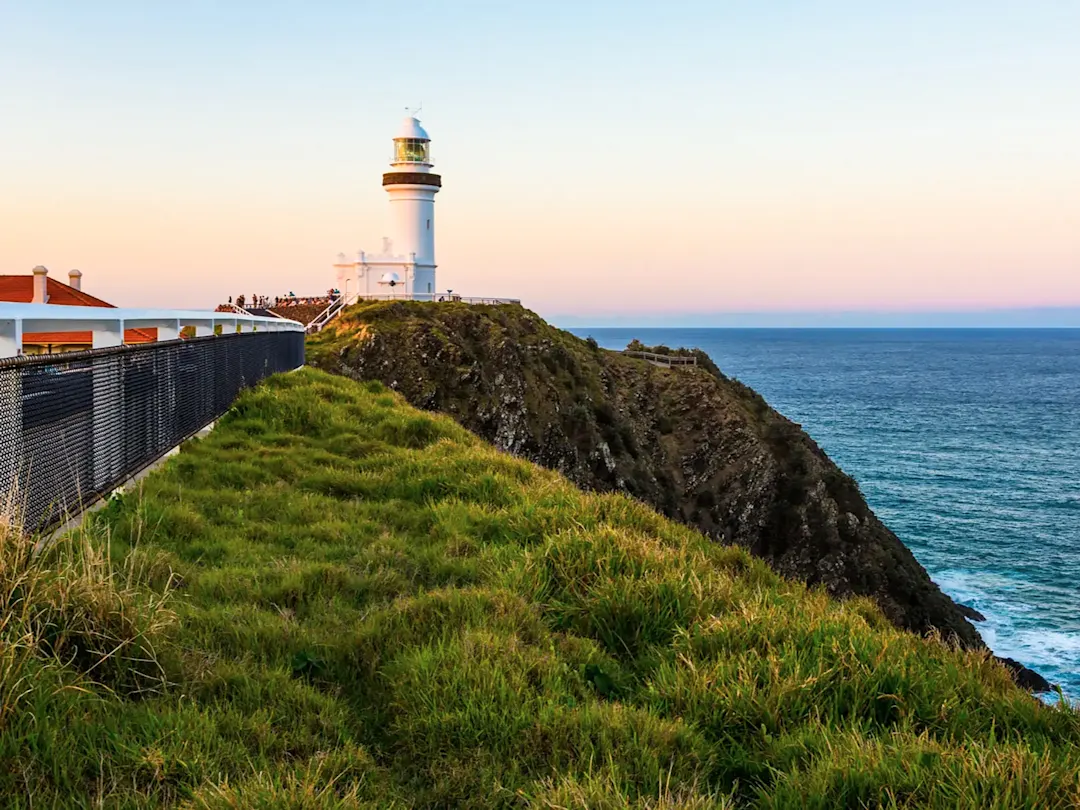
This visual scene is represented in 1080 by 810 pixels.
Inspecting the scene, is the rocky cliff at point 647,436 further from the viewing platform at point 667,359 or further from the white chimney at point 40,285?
the white chimney at point 40,285

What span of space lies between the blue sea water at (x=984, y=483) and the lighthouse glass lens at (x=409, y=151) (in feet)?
115

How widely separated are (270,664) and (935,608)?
3024cm

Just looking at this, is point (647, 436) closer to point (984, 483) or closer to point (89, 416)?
point (984, 483)

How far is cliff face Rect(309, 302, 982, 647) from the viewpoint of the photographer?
33250 millimetres

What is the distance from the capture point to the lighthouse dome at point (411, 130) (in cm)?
5425

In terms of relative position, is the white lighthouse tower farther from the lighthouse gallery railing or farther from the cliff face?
the lighthouse gallery railing

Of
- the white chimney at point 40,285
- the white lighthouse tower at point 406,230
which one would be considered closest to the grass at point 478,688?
the white chimney at point 40,285

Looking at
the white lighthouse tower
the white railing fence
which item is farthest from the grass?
the white lighthouse tower

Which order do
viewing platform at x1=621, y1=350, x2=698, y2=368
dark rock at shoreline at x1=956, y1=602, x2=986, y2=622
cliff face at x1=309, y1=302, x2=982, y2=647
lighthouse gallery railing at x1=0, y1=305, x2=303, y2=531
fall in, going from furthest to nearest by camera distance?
viewing platform at x1=621, y1=350, x2=698, y2=368 < cliff face at x1=309, y1=302, x2=982, y2=647 < dark rock at shoreline at x1=956, y1=602, x2=986, y2=622 < lighthouse gallery railing at x1=0, y1=305, x2=303, y2=531

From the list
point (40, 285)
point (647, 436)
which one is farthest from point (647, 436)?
point (40, 285)

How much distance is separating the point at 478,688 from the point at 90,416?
5.18 metres

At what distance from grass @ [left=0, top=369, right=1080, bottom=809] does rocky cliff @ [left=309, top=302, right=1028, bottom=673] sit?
25.7 metres

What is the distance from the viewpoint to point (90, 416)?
733cm

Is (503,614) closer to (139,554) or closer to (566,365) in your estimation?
(139,554)
